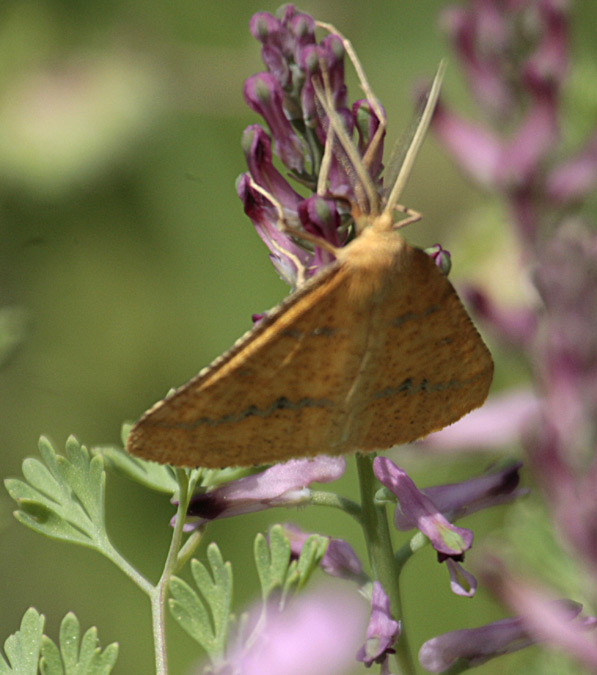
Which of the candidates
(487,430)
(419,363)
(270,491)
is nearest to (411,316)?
(419,363)

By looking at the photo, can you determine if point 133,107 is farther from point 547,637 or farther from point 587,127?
point 547,637

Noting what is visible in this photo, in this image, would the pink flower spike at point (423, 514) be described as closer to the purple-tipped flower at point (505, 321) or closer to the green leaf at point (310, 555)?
the green leaf at point (310, 555)

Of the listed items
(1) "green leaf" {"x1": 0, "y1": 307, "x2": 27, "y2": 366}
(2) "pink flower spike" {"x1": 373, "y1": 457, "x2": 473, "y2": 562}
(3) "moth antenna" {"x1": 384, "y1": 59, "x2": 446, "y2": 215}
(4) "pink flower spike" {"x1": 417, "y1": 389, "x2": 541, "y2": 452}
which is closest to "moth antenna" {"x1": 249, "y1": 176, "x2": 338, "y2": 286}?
(3) "moth antenna" {"x1": 384, "y1": 59, "x2": 446, "y2": 215}

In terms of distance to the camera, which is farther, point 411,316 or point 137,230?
point 137,230

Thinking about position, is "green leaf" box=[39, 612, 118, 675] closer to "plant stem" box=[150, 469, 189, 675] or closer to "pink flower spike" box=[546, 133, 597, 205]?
"plant stem" box=[150, 469, 189, 675]

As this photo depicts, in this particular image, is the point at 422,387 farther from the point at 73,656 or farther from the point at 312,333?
the point at 73,656

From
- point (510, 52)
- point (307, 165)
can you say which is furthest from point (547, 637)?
point (510, 52)

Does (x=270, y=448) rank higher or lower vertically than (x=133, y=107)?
lower
